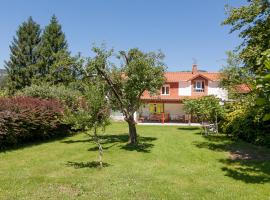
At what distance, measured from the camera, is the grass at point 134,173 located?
8.87 meters

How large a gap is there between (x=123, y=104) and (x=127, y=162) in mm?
5586

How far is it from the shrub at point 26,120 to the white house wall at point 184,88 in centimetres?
2421

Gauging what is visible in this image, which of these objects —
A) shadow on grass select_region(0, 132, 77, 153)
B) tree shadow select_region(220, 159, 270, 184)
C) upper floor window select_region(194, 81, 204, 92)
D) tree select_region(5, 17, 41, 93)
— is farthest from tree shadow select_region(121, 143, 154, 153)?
tree select_region(5, 17, 41, 93)

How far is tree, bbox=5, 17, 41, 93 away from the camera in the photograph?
47000mm

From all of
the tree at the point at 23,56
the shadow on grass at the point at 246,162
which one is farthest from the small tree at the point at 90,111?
the tree at the point at 23,56

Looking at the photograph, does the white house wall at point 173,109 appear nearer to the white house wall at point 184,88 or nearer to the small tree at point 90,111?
the white house wall at point 184,88

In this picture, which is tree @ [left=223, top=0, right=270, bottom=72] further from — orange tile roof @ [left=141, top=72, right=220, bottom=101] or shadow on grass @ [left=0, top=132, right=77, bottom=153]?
orange tile roof @ [left=141, top=72, right=220, bottom=101]

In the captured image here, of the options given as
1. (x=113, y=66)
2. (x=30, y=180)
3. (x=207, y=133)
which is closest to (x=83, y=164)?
(x=30, y=180)

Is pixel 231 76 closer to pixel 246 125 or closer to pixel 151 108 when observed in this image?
pixel 246 125

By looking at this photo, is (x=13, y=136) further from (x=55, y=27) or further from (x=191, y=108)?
(x=55, y=27)

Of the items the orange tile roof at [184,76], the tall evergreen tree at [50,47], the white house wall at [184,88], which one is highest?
the tall evergreen tree at [50,47]

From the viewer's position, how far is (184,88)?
147 feet

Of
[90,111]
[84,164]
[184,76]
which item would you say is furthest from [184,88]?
[90,111]

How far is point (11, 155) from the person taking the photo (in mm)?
15445
